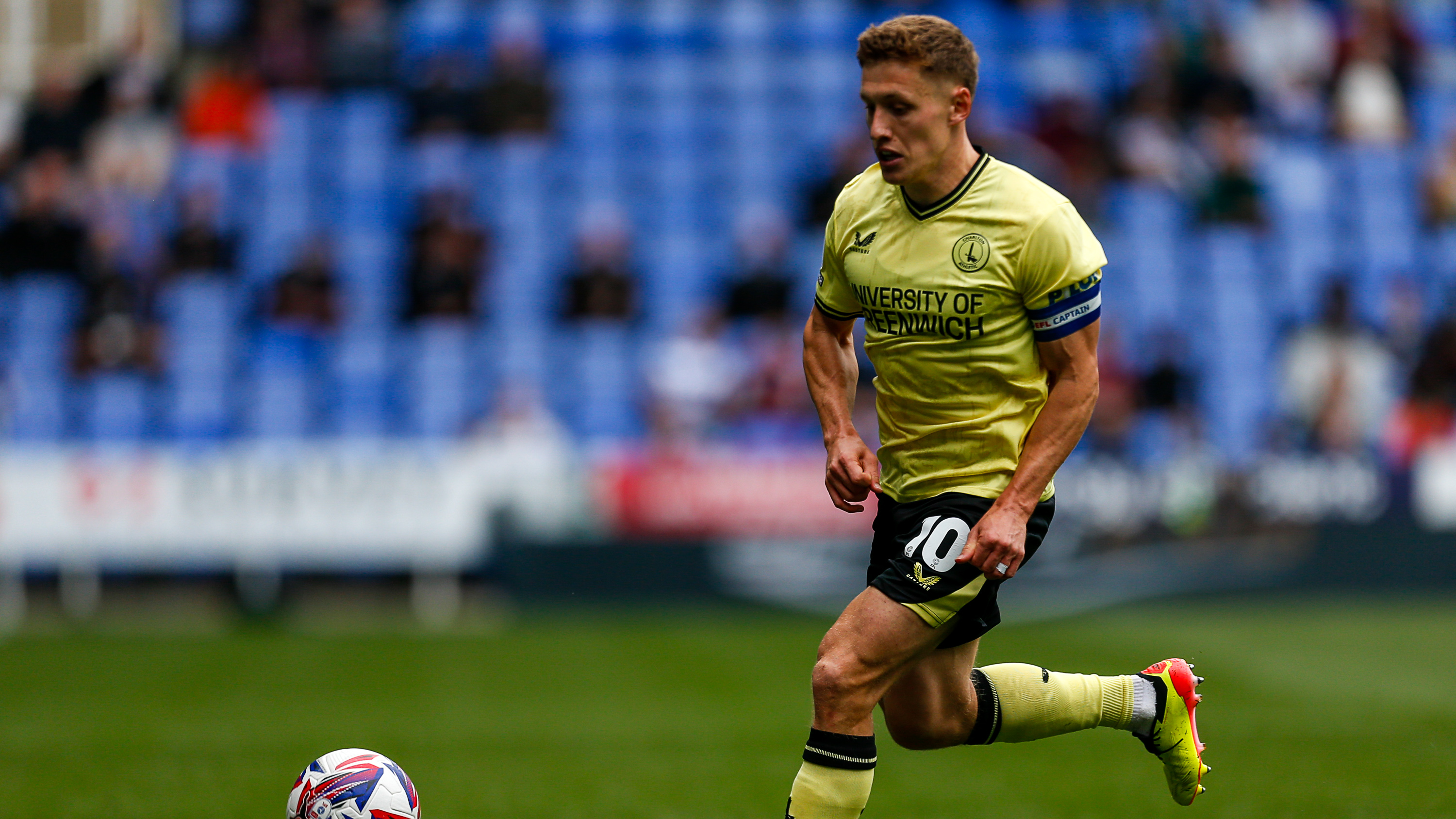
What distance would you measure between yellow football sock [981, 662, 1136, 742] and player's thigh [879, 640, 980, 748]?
0.18 metres

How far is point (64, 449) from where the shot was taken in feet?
50.2

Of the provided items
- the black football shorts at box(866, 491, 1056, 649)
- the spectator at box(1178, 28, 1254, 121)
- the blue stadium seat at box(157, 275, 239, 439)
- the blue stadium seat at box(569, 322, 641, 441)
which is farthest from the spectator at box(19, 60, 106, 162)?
the black football shorts at box(866, 491, 1056, 649)

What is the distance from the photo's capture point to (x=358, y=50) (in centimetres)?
1905

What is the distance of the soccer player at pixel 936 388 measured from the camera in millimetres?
4742

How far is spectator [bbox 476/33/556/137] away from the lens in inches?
722

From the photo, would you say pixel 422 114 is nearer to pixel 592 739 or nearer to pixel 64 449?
pixel 64 449

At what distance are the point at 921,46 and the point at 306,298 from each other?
43.0ft

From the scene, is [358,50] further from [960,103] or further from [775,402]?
[960,103]

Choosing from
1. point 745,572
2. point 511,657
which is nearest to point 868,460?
point 511,657

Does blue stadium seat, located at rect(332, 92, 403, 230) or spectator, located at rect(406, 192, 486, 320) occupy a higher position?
blue stadium seat, located at rect(332, 92, 403, 230)

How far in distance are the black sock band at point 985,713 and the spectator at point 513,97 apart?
45.9 feet

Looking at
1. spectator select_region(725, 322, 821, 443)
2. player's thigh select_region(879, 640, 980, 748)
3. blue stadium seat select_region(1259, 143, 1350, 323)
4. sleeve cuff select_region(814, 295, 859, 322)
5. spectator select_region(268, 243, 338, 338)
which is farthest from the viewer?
blue stadium seat select_region(1259, 143, 1350, 323)

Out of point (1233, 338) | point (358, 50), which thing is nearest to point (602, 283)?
point (358, 50)

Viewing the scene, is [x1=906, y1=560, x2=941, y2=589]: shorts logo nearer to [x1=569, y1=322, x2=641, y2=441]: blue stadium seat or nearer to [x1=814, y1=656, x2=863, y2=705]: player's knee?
[x1=814, y1=656, x2=863, y2=705]: player's knee
